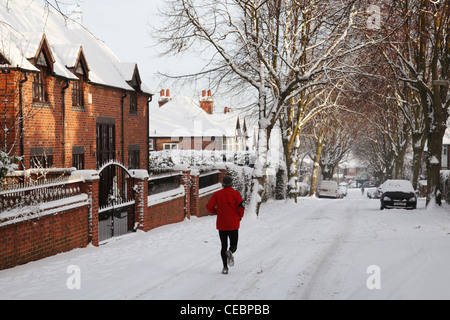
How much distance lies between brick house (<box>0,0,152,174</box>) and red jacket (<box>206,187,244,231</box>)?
22.9 ft

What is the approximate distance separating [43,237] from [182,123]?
42405 millimetres

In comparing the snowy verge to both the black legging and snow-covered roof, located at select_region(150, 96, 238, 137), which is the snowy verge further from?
snow-covered roof, located at select_region(150, 96, 238, 137)

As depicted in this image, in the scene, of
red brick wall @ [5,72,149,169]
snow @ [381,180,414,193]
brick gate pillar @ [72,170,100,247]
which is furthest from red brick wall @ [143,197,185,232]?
snow @ [381,180,414,193]

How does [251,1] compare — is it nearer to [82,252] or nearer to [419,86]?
[419,86]

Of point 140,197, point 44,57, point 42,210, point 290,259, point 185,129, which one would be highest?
point 44,57

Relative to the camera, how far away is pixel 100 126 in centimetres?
2442

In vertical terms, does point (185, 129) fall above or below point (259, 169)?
above

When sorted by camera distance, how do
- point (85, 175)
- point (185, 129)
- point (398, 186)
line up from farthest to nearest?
point (185, 129) < point (398, 186) < point (85, 175)

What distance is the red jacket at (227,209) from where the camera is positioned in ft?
31.1

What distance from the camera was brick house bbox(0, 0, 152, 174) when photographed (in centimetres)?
1809

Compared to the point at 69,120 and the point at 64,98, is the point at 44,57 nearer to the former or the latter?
the point at 64,98

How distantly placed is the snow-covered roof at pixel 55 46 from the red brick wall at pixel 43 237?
7111 millimetres

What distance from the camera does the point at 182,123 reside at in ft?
173

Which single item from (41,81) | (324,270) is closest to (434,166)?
(324,270)
